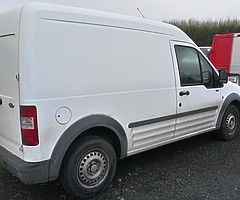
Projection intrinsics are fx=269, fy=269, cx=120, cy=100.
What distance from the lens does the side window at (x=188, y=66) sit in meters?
3.96

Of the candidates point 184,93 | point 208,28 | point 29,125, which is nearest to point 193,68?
point 184,93

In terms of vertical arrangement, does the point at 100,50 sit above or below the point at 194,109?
above

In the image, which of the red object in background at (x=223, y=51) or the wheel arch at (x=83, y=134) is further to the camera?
the red object in background at (x=223, y=51)

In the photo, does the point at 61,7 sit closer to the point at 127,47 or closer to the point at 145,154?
A: the point at 127,47

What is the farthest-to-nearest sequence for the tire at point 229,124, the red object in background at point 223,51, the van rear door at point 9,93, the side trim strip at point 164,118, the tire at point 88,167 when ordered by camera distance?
the red object in background at point 223,51
the tire at point 229,124
the side trim strip at point 164,118
the tire at point 88,167
the van rear door at point 9,93

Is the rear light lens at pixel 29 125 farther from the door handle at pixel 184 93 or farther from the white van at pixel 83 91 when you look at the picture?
the door handle at pixel 184 93

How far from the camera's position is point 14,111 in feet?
9.10

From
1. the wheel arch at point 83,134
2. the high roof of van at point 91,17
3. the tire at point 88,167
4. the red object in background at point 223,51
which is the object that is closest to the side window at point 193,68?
the high roof of van at point 91,17

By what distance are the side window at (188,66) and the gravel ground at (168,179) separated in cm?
120

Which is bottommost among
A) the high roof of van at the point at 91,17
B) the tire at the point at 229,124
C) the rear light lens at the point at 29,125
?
the tire at the point at 229,124

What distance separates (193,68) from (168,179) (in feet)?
5.70

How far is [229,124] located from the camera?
197 inches

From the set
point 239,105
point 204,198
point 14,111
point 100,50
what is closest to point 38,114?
point 14,111

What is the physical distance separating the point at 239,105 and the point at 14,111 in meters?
4.12
